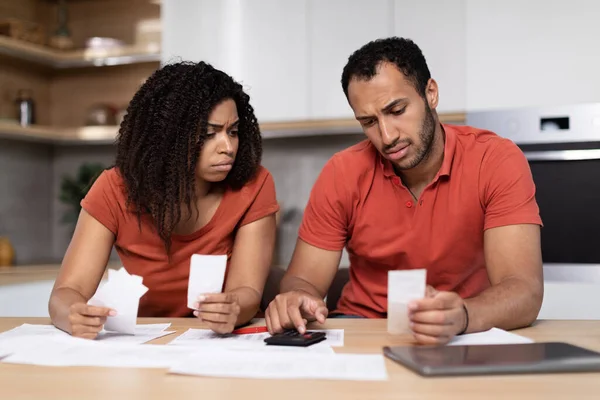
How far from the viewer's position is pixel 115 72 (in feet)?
12.9

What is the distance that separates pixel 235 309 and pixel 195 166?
51cm

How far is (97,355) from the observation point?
3.78 ft

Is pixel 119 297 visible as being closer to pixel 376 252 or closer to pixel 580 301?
pixel 376 252

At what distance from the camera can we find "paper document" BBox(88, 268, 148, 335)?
1.25 meters

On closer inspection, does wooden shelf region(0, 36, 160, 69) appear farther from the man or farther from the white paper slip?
the white paper slip

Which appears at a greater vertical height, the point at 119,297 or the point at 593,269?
the point at 119,297

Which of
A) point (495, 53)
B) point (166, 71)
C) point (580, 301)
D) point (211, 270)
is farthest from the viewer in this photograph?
point (495, 53)

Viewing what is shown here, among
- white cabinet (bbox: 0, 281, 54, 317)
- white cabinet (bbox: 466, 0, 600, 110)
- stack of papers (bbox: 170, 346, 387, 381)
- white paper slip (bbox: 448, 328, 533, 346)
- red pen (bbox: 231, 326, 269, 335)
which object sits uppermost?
white cabinet (bbox: 466, 0, 600, 110)

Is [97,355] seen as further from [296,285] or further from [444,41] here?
[444,41]

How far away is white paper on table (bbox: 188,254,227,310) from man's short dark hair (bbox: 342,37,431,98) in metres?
0.72

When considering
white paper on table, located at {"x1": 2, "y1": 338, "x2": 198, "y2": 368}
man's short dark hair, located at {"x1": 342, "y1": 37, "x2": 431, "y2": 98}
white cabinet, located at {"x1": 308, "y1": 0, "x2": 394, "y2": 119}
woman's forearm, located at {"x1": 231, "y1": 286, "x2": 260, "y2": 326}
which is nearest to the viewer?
white paper on table, located at {"x1": 2, "y1": 338, "x2": 198, "y2": 368}

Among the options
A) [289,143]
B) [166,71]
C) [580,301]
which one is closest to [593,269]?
[580,301]

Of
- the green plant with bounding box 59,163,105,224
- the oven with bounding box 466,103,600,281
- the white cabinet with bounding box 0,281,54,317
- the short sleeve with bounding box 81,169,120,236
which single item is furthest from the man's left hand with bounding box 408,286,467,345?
the green plant with bounding box 59,163,105,224

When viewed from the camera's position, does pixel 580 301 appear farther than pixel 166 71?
Yes
